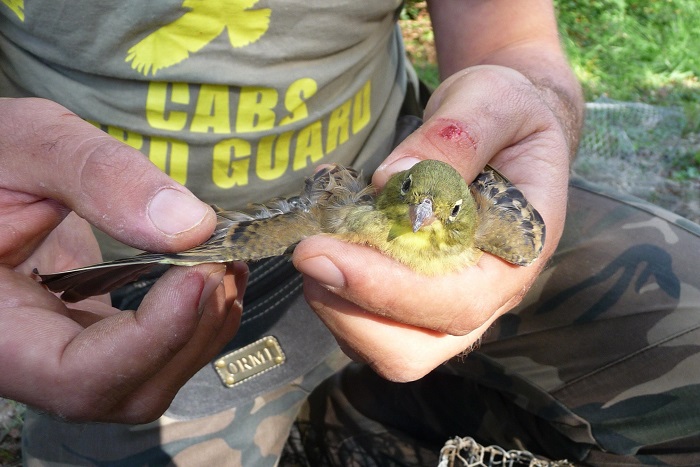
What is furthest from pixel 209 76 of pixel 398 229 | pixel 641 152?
pixel 641 152

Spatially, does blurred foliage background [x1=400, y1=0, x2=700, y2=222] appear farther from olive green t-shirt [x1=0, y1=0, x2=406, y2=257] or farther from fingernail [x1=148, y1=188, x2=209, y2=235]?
fingernail [x1=148, y1=188, x2=209, y2=235]

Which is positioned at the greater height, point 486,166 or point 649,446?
point 486,166

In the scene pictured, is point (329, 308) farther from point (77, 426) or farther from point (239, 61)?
point (77, 426)

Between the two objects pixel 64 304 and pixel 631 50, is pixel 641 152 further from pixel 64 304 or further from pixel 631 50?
pixel 64 304

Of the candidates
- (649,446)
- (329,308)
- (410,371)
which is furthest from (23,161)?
(649,446)

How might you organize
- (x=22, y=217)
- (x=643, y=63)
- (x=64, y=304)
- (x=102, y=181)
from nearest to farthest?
(x=102, y=181)
(x=22, y=217)
(x=64, y=304)
(x=643, y=63)

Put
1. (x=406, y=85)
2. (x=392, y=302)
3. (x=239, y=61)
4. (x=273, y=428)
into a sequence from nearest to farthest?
(x=392, y=302) → (x=239, y=61) → (x=273, y=428) → (x=406, y=85)
